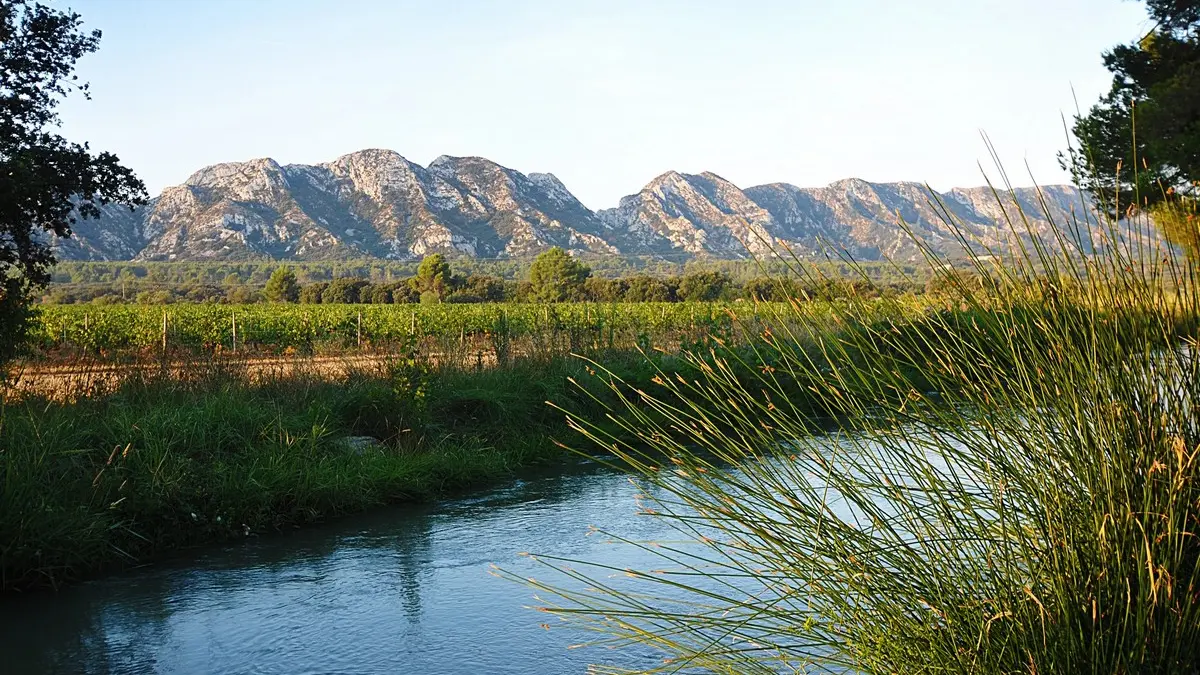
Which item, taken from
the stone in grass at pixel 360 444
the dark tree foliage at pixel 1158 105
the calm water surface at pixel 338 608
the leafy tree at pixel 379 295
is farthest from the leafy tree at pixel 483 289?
the calm water surface at pixel 338 608

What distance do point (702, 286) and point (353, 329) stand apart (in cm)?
2689

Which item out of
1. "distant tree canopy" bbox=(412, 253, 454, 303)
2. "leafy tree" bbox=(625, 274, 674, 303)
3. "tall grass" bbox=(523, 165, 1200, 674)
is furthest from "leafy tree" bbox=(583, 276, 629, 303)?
"tall grass" bbox=(523, 165, 1200, 674)

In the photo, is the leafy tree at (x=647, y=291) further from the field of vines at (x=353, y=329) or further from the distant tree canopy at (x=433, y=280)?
the field of vines at (x=353, y=329)

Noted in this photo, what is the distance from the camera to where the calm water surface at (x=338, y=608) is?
15.9 feet

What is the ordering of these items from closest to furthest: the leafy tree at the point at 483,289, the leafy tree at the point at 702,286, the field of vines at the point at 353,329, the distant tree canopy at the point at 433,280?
the field of vines at the point at 353,329, the leafy tree at the point at 702,286, the distant tree canopy at the point at 433,280, the leafy tree at the point at 483,289

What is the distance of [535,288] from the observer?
79375mm

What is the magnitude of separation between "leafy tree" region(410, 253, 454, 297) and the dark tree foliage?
50.7m

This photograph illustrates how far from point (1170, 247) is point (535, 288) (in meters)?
77.4

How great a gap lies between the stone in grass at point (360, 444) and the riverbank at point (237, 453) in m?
0.03

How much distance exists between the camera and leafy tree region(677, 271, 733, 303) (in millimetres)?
51434

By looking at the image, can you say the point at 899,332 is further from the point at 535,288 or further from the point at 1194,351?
the point at 535,288

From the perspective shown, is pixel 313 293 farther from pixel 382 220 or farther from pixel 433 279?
pixel 382 220

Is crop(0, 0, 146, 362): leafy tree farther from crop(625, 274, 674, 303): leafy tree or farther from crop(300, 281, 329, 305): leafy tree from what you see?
crop(300, 281, 329, 305): leafy tree

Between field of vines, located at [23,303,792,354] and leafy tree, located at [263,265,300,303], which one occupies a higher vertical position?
leafy tree, located at [263,265,300,303]
